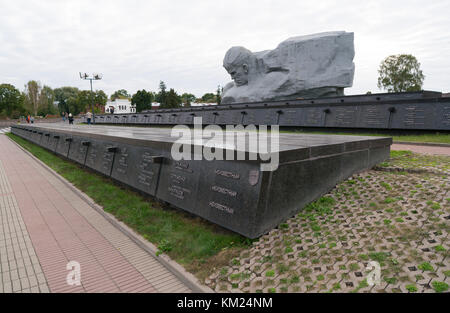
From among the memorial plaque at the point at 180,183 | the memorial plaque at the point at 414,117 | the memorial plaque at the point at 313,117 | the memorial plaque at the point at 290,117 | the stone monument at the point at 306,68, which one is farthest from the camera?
the stone monument at the point at 306,68

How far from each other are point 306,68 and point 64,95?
10271 centimetres

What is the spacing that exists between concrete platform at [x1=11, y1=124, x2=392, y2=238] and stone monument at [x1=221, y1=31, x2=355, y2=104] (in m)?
15.8

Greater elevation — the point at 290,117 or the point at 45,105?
the point at 45,105

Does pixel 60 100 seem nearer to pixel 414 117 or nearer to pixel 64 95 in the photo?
pixel 64 95

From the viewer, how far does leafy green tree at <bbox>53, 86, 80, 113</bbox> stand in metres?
92.4

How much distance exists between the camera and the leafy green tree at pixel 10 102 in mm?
66125

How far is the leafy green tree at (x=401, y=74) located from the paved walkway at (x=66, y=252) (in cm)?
5325

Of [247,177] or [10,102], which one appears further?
[10,102]

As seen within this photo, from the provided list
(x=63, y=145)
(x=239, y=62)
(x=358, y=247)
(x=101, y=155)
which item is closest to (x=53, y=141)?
(x=63, y=145)

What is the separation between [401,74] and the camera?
156 feet

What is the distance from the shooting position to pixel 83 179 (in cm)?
761

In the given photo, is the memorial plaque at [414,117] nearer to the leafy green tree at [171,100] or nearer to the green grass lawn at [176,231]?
the green grass lawn at [176,231]

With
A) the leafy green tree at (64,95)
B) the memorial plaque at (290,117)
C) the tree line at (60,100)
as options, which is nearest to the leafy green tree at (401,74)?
the tree line at (60,100)

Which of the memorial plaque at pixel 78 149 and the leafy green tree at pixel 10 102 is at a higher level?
the leafy green tree at pixel 10 102
